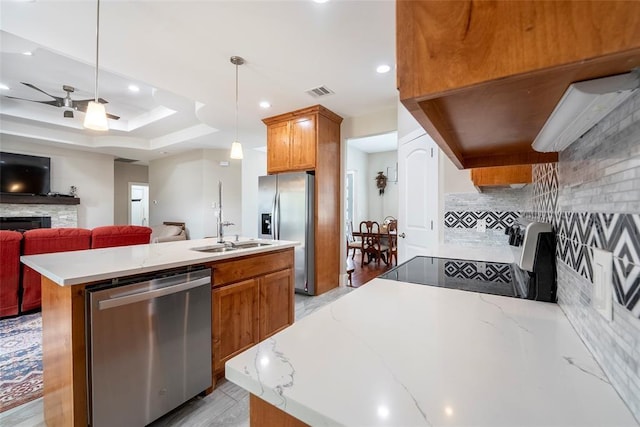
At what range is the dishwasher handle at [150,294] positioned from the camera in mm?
1224

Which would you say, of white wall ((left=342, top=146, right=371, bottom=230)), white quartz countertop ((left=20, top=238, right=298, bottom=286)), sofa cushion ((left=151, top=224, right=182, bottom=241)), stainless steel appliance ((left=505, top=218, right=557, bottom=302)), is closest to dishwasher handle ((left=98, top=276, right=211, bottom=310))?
white quartz countertop ((left=20, top=238, right=298, bottom=286))

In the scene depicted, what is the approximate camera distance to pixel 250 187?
6602 mm

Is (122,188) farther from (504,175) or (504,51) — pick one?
(504,51)

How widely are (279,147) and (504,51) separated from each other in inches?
154

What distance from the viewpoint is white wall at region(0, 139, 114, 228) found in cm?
580

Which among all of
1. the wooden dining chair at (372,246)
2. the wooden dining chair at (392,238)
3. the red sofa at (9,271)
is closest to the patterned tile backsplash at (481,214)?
the wooden dining chair at (392,238)

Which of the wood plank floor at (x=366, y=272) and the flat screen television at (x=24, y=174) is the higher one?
the flat screen television at (x=24, y=174)

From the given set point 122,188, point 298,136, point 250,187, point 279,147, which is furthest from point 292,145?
point 122,188

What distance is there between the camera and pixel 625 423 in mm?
360

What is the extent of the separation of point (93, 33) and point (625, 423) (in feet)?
11.2

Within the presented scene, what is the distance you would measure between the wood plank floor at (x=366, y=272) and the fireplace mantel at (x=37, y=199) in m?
6.43

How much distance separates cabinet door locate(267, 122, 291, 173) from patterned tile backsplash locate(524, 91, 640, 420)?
354 centimetres

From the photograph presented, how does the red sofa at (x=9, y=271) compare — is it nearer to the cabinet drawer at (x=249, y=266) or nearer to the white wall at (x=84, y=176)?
the cabinet drawer at (x=249, y=266)

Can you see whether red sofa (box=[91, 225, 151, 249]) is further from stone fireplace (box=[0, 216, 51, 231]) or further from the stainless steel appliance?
the stainless steel appliance
